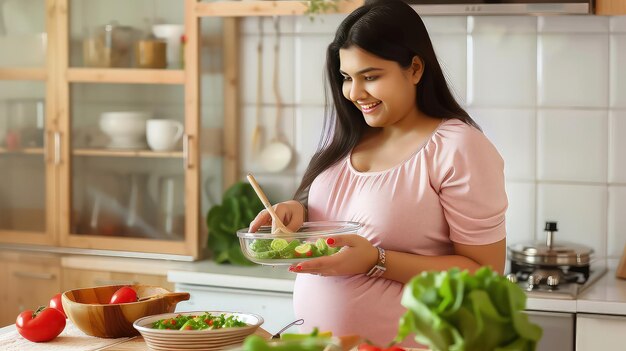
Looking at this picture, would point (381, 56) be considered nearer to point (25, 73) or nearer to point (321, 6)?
point (321, 6)

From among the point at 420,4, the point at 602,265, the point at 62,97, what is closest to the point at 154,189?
the point at 62,97

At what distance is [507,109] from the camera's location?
3273 mm

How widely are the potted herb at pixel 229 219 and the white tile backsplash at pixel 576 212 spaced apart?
95cm

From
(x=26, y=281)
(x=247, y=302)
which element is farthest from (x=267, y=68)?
(x=26, y=281)

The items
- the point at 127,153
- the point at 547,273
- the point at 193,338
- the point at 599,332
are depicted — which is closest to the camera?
the point at 193,338

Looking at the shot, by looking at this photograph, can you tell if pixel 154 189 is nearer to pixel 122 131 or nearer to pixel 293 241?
pixel 122 131

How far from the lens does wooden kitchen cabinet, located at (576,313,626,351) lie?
8.73ft

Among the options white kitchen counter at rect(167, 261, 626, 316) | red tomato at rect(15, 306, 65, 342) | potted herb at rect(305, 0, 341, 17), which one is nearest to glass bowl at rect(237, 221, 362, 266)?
red tomato at rect(15, 306, 65, 342)

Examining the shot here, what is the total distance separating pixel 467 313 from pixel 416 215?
2.65 feet

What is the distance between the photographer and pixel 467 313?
1.31 meters

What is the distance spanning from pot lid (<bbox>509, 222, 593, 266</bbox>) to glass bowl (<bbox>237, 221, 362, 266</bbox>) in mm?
1066

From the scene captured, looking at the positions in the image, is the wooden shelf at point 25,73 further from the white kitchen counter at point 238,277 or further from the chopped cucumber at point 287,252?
the chopped cucumber at point 287,252

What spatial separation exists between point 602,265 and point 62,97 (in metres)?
1.94

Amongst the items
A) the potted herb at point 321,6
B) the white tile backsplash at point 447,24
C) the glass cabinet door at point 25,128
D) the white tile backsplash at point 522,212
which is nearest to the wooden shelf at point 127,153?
the glass cabinet door at point 25,128
